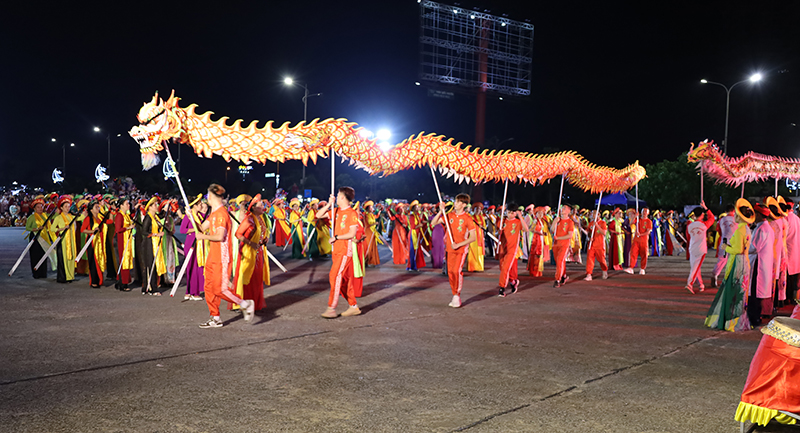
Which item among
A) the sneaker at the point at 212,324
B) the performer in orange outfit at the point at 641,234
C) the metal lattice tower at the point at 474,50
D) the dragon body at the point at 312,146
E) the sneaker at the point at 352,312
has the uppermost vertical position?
the metal lattice tower at the point at 474,50

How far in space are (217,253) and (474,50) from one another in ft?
139

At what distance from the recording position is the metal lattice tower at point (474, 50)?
43969 mm

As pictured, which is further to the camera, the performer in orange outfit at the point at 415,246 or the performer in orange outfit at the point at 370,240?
the performer in orange outfit at the point at 370,240

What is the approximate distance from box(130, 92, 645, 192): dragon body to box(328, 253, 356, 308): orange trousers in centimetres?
170

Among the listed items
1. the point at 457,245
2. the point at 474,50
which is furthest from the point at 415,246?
the point at 474,50

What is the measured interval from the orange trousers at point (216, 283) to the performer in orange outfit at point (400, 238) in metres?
9.00

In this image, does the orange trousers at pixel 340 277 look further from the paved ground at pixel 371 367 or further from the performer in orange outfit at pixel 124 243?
the performer in orange outfit at pixel 124 243

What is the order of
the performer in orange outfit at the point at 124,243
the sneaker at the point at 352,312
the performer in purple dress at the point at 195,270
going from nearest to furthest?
1. the sneaker at the point at 352,312
2. the performer in purple dress at the point at 195,270
3. the performer in orange outfit at the point at 124,243

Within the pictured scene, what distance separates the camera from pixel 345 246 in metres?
7.43

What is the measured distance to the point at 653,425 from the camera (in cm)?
380

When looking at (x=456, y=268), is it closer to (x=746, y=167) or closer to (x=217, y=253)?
(x=217, y=253)

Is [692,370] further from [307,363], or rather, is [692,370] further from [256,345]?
[256,345]

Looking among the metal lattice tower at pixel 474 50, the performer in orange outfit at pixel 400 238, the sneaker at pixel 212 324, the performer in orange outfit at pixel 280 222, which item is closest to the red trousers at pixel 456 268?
the sneaker at pixel 212 324

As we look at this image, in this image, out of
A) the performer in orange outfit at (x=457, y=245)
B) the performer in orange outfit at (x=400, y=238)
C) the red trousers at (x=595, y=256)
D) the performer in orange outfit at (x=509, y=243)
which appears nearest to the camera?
the performer in orange outfit at (x=457, y=245)
